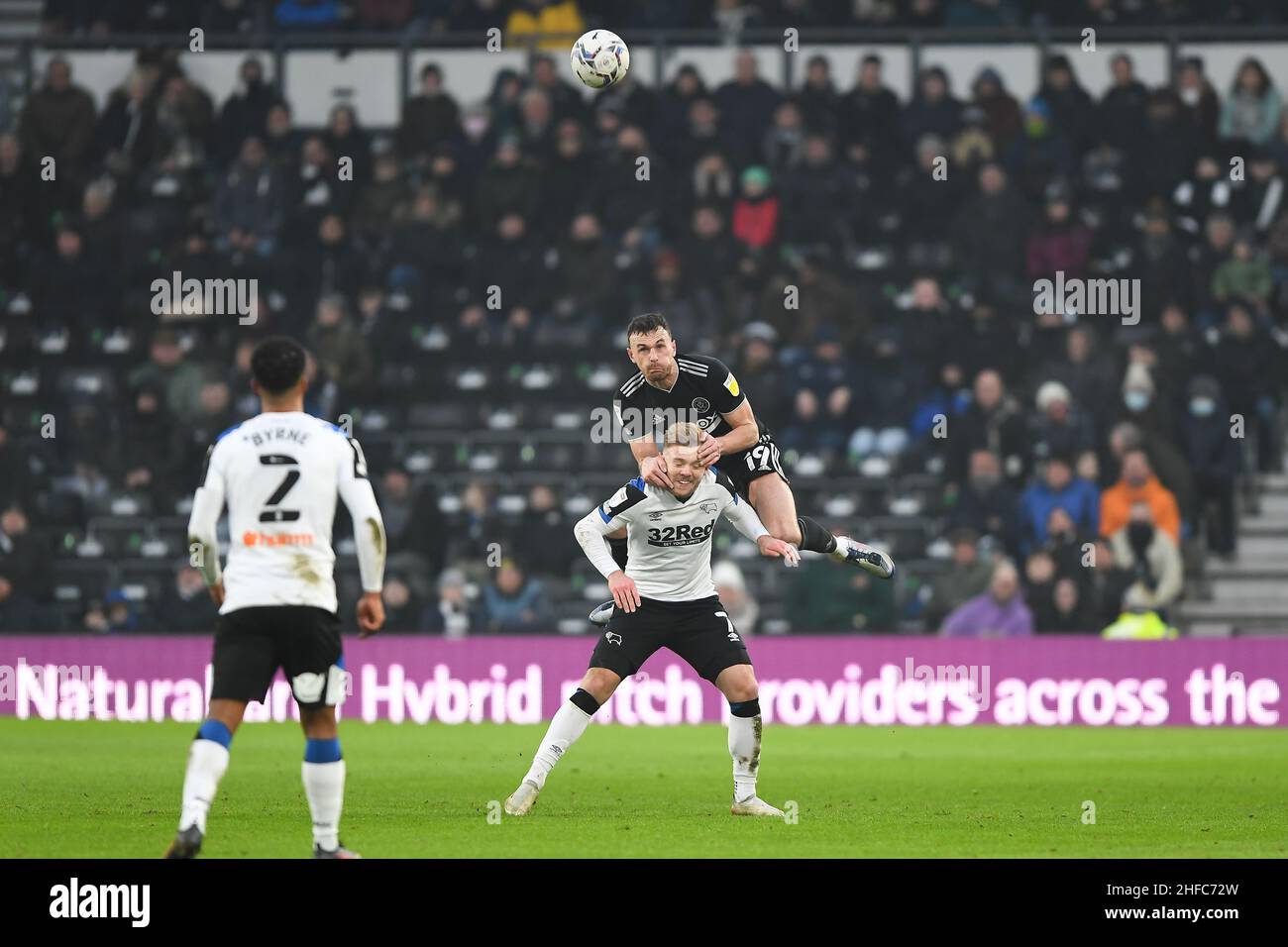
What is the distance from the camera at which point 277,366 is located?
348 inches

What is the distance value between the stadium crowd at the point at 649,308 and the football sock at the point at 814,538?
25.8ft

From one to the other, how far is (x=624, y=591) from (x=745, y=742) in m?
1.20

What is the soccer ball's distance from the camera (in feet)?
52.2

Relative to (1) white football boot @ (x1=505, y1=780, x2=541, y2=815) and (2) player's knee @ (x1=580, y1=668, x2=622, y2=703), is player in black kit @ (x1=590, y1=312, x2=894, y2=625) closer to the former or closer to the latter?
(2) player's knee @ (x1=580, y1=668, x2=622, y2=703)

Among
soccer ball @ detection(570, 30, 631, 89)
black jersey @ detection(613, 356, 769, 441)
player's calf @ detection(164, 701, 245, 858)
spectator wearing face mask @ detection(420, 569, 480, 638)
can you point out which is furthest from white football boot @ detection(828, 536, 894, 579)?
spectator wearing face mask @ detection(420, 569, 480, 638)

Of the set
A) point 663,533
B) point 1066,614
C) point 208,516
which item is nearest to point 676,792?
point 663,533

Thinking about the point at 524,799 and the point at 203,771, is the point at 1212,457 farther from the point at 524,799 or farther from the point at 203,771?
the point at 203,771

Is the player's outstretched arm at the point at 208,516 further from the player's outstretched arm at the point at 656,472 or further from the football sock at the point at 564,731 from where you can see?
the football sock at the point at 564,731

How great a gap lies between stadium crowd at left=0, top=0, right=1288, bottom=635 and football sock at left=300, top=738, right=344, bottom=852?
12558 millimetres

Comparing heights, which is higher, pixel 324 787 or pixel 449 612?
pixel 449 612

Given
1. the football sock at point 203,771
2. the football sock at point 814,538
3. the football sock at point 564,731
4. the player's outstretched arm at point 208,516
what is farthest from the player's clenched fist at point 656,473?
the football sock at point 203,771
